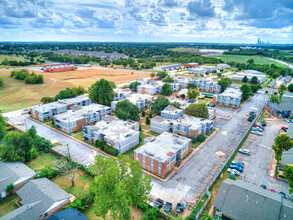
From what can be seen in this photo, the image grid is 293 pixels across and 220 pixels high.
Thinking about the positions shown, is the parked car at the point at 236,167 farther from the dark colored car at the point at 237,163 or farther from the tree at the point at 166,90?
the tree at the point at 166,90

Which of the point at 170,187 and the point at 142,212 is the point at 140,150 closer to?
the point at 170,187

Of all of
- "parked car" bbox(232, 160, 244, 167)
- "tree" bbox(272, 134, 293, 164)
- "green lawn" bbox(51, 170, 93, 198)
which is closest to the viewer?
"green lawn" bbox(51, 170, 93, 198)

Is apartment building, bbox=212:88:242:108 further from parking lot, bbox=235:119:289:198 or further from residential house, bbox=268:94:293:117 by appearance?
parking lot, bbox=235:119:289:198

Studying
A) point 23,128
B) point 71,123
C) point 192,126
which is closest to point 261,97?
point 192,126

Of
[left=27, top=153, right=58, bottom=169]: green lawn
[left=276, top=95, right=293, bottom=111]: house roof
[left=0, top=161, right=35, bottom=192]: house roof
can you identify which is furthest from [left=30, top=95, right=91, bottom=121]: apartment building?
[left=276, top=95, right=293, bottom=111]: house roof

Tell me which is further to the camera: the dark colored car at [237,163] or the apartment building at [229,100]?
the apartment building at [229,100]

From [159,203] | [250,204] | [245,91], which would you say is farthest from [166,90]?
[250,204]

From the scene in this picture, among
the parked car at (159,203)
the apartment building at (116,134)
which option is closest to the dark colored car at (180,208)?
the parked car at (159,203)
